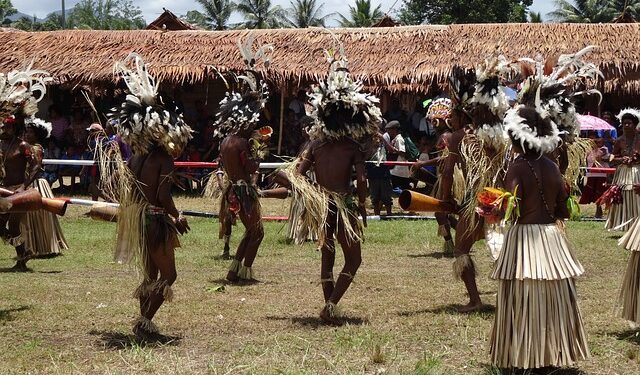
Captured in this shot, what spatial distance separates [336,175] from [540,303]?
2303 millimetres

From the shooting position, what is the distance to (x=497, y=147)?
7387mm

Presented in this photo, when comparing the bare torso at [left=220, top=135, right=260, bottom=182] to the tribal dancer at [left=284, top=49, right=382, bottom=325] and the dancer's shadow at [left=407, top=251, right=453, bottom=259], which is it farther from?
the dancer's shadow at [left=407, top=251, right=453, bottom=259]

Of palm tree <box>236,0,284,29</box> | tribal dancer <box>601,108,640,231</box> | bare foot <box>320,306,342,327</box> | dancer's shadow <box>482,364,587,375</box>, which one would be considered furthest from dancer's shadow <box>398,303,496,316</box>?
palm tree <box>236,0,284,29</box>

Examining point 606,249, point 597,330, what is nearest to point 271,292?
point 597,330

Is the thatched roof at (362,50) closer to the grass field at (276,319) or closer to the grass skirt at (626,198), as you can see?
the grass skirt at (626,198)

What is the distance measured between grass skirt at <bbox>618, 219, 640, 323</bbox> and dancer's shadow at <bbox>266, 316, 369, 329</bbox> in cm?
197

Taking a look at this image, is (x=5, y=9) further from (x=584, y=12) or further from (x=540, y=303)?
(x=540, y=303)

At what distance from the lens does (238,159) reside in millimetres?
9156

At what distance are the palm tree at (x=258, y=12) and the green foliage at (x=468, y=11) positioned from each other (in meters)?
10.0

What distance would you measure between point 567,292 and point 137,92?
3339 millimetres

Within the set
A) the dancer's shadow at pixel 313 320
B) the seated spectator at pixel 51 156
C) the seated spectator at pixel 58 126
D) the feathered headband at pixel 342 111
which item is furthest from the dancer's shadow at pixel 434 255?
the seated spectator at pixel 58 126

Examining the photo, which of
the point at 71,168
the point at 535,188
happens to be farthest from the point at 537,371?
the point at 71,168

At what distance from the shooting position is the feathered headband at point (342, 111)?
23.8 feet

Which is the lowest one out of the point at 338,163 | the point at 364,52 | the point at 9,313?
the point at 9,313
